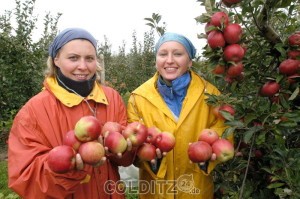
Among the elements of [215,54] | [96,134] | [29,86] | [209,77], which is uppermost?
[215,54]

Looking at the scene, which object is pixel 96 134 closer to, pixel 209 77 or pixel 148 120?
pixel 148 120

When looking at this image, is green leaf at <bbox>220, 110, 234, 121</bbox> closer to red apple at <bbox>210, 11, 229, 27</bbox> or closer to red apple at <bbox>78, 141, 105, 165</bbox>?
red apple at <bbox>210, 11, 229, 27</bbox>

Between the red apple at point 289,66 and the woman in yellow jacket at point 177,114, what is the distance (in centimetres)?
49

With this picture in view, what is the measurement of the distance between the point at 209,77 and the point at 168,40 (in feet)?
1.34

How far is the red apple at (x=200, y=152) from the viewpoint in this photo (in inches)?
70.6

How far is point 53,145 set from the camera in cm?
182

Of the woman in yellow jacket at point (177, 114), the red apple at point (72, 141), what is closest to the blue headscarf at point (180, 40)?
the woman in yellow jacket at point (177, 114)

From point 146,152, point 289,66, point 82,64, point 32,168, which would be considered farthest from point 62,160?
point 289,66

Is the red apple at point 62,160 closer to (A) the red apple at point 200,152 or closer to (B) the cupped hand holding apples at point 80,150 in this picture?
(B) the cupped hand holding apples at point 80,150

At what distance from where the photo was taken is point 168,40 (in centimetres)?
213

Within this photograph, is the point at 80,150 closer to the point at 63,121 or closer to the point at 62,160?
the point at 62,160

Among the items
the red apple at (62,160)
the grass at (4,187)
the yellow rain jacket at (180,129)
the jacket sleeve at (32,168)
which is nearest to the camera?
the red apple at (62,160)

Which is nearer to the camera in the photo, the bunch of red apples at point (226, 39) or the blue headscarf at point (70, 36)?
the bunch of red apples at point (226, 39)

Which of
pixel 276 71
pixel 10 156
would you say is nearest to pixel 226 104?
pixel 276 71
